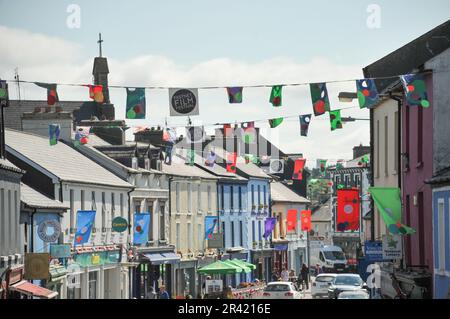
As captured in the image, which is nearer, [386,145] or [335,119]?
[335,119]

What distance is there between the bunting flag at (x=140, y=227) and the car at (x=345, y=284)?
12.8m

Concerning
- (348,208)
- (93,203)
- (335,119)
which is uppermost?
(335,119)

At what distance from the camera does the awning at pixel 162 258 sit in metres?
70.3

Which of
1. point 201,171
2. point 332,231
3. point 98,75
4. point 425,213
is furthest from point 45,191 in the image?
point 332,231

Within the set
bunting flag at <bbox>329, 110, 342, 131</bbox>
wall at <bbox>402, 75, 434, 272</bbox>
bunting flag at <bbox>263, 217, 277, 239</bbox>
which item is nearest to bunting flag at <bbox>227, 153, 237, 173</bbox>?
bunting flag at <bbox>263, 217, 277, 239</bbox>

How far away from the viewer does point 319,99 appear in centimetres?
3666

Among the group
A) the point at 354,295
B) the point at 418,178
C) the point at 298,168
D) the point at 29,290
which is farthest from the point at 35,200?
the point at 298,168

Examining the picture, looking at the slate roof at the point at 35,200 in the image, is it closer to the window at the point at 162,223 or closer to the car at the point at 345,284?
the car at the point at 345,284

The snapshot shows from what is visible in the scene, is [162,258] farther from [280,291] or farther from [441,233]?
[441,233]

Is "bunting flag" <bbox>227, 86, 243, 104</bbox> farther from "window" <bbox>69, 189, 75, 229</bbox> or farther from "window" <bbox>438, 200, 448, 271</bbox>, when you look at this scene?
"window" <bbox>69, 189, 75, 229</bbox>

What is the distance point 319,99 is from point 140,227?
29.9 meters

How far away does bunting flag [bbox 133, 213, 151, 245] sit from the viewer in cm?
6494

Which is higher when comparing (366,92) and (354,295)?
(366,92)
